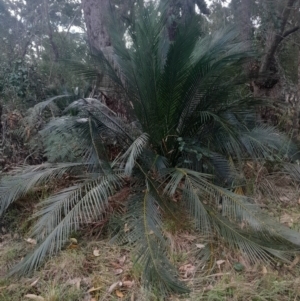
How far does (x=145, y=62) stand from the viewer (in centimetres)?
324

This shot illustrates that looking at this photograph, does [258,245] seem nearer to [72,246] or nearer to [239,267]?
[239,267]

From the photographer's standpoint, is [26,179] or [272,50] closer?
[26,179]

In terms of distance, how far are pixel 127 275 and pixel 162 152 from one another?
1.46 metres

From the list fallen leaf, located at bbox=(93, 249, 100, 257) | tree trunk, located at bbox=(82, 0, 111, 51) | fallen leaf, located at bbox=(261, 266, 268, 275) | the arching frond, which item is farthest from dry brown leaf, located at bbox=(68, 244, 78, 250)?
tree trunk, located at bbox=(82, 0, 111, 51)

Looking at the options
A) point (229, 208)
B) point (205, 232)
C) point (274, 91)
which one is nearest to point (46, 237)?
point (205, 232)

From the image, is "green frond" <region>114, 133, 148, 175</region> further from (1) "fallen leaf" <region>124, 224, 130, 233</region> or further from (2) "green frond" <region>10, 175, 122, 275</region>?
(1) "fallen leaf" <region>124, 224, 130, 233</region>

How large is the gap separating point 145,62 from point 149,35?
0.86ft

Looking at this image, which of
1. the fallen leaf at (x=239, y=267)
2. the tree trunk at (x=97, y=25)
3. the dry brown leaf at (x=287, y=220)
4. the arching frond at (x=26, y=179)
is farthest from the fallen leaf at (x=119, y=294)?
the tree trunk at (x=97, y=25)

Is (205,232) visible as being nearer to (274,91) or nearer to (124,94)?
(124,94)

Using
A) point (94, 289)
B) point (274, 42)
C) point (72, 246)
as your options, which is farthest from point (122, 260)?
point (274, 42)

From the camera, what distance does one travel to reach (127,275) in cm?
246

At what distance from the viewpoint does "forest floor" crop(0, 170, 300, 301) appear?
218cm

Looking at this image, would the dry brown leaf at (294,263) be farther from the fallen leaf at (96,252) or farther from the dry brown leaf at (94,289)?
the fallen leaf at (96,252)

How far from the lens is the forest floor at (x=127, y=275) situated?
85.7 inches
